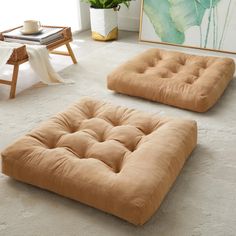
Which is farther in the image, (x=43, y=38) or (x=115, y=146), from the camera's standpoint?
(x=43, y=38)

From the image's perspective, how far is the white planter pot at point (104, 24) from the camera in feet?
13.4

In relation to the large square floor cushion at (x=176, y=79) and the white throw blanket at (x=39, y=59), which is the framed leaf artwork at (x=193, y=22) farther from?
the white throw blanket at (x=39, y=59)

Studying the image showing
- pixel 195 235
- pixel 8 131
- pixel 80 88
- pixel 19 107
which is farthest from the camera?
Result: pixel 80 88

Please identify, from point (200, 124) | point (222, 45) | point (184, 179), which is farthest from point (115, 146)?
point (222, 45)

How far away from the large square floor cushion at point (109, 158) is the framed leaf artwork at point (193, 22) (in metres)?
1.92

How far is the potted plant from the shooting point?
4.06 meters

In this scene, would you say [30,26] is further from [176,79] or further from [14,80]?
[176,79]

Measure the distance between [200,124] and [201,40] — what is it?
1.62m

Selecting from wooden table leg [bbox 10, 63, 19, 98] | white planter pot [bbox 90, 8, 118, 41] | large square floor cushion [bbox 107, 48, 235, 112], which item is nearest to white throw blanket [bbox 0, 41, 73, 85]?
wooden table leg [bbox 10, 63, 19, 98]

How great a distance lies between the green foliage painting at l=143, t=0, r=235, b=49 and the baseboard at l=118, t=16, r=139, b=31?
1.96 ft

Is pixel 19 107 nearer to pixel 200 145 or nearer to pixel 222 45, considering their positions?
pixel 200 145

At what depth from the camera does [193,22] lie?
3.73 m

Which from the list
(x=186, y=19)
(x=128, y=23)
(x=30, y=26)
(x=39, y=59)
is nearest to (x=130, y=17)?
(x=128, y=23)

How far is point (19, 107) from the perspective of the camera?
2695mm
